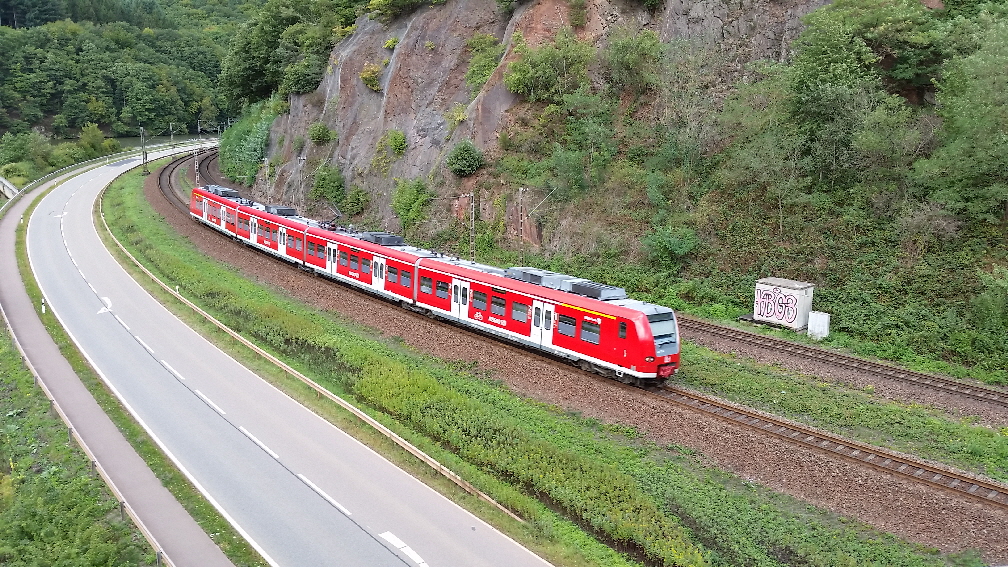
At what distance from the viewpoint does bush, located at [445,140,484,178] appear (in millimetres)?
43688

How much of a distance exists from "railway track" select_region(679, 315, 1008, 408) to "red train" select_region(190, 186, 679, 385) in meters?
6.26

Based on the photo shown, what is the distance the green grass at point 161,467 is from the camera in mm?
15398

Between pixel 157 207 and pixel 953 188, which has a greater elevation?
pixel 953 188

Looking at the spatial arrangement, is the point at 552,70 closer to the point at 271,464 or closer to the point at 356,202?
the point at 356,202

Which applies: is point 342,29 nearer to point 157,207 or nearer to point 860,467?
point 157,207

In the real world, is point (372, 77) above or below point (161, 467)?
above

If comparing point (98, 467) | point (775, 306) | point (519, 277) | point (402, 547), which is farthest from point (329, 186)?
point (402, 547)

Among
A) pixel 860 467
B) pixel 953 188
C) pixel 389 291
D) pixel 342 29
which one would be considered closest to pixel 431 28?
pixel 342 29

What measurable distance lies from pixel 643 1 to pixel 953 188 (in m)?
23.5

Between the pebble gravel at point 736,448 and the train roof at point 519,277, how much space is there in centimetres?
249

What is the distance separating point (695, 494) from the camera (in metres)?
17.4

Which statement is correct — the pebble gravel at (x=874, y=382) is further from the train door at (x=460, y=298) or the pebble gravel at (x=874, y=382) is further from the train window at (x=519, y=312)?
the train door at (x=460, y=298)

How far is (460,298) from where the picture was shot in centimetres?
3025

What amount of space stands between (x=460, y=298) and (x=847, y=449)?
15.5 m
